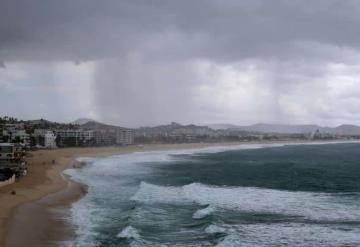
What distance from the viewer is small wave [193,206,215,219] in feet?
99.3

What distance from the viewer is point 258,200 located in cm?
3750

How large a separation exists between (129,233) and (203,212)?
7.06 metres

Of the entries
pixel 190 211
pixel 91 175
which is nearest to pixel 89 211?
pixel 190 211

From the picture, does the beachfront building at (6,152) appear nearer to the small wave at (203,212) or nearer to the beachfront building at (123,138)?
the small wave at (203,212)

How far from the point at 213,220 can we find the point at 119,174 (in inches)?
1206

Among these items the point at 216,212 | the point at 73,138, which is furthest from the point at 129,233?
the point at 73,138

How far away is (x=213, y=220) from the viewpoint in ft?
94.4

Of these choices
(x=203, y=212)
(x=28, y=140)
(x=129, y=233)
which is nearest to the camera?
(x=129, y=233)

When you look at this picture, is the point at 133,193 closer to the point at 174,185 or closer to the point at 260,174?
the point at 174,185

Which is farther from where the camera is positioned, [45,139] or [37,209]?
[45,139]

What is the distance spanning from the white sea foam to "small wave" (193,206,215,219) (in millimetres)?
75

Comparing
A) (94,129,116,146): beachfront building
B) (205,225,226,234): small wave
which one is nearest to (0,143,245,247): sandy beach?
(205,225,226,234): small wave

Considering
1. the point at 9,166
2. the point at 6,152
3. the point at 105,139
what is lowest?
the point at 9,166

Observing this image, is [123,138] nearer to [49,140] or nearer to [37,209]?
[49,140]
